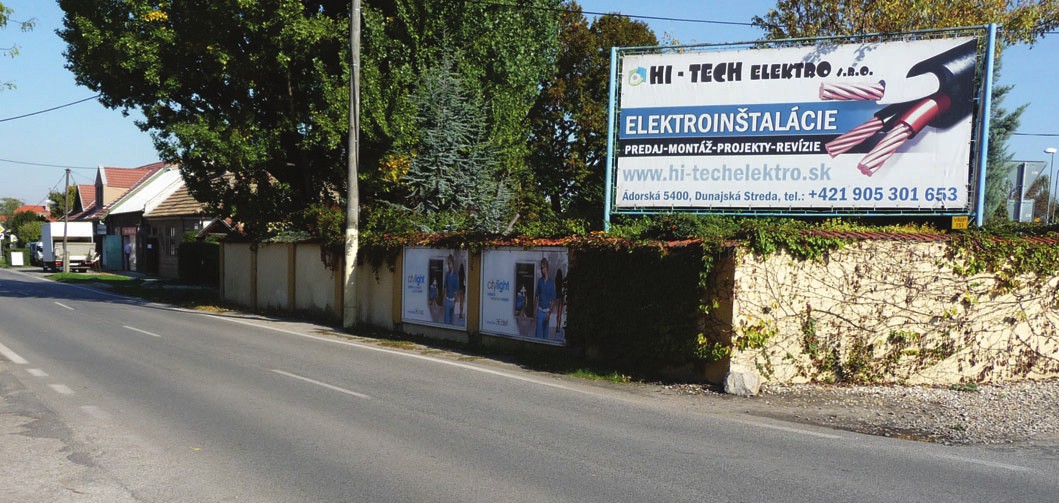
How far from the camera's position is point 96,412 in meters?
→ 9.11

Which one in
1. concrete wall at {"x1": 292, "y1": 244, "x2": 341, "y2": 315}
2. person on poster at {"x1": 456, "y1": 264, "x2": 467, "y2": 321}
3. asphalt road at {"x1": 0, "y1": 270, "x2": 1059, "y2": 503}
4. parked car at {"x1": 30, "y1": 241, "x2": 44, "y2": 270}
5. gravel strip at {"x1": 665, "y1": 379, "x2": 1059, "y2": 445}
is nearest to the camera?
asphalt road at {"x1": 0, "y1": 270, "x2": 1059, "y2": 503}

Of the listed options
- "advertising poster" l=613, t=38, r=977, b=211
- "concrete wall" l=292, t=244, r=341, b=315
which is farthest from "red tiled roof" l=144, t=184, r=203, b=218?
"advertising poster" l=613, t=38, r=977, b=211

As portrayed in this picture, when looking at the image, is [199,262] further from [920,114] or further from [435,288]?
Result: [920,114]

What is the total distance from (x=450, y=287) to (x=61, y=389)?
8.26m

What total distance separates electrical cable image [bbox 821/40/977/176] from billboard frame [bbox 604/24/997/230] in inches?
8.0

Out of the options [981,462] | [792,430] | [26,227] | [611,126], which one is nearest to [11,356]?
[611,126]

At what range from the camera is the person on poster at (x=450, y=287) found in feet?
57.3

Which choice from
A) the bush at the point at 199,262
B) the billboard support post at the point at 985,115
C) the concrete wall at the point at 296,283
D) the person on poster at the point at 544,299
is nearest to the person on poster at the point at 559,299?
the person on poster at the point at 544,299

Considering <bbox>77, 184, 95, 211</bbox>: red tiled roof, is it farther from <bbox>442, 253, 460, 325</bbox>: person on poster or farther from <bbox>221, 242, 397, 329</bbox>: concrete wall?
<bbox>442, 253, 460, 325</bbox>: person on poster

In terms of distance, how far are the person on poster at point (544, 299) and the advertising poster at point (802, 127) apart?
2309mm

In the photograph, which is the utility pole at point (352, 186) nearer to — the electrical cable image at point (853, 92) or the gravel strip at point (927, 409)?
the gravel strip at point (927, 409)

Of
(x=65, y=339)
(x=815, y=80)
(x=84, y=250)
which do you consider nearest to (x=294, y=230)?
(x=65, y=339)

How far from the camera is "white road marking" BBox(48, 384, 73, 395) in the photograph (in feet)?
33.9

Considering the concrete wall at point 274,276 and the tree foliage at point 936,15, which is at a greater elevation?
the tree foliage at point 936,15
